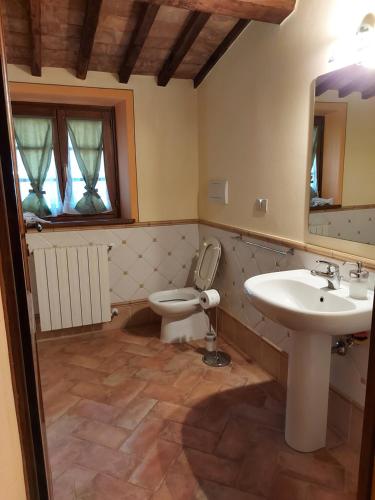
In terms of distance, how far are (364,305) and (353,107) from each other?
0.95 m

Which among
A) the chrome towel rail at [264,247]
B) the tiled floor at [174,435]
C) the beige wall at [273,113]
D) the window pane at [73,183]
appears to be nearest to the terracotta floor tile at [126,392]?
the tiled floor at [174,435]

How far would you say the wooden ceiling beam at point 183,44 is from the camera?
223cm

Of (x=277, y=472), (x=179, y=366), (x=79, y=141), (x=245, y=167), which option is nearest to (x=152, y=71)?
(x=79, y=141)

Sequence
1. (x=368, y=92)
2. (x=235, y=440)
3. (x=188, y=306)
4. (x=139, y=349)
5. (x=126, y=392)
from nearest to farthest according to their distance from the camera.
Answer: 1. (x=368, y=92)
2. (x=235, y=440)
3. (x=126, y=392)
4. (x=188, y=306)
5. (x=139, y=349)

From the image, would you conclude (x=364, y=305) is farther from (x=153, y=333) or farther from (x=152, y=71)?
(x=152, y=71)

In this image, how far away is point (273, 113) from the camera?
7.07ft

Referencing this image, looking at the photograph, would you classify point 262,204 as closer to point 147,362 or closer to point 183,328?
point 183,328

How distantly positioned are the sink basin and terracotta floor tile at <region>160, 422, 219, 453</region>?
2.61ft

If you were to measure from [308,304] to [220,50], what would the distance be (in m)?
1.99

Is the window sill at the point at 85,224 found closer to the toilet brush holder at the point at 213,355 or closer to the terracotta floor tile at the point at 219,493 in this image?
the toilet brush holder at the point at 213,355

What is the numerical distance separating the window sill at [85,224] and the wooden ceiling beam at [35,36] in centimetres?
115

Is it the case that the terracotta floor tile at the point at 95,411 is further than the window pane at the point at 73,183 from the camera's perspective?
No

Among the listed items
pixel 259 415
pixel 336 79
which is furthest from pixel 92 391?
pixel 336 79

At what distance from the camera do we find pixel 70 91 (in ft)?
8.97
